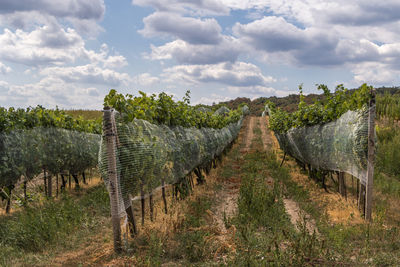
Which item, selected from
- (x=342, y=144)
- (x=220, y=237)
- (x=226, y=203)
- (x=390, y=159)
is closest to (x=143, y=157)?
(x=220, y=237)

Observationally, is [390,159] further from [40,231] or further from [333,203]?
[40,231]

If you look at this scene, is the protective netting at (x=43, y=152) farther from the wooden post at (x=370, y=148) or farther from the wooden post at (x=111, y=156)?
the wooden post at (x=370, y=148)

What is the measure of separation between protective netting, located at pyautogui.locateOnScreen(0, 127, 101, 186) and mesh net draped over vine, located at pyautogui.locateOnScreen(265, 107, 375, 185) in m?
8.76

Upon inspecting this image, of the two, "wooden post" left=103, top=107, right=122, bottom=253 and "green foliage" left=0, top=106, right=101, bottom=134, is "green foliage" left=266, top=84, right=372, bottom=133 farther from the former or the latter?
"green foliage" left=0, top=106, right=101, bottom=134

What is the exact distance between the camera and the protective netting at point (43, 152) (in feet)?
26.8

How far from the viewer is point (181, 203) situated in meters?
7.61

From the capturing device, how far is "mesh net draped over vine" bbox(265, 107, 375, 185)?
6651 millimetres

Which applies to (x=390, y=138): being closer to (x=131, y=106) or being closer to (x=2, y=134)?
(x=131, y=106)

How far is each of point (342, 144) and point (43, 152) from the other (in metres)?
9.11

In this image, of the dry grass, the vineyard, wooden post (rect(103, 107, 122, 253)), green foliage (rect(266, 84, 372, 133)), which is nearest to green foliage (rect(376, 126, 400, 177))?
the vineyard

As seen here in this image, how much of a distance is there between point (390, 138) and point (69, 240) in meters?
16.2

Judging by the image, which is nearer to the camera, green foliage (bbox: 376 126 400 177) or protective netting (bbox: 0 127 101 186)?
protective netting (bbox: 0 127 101 186)

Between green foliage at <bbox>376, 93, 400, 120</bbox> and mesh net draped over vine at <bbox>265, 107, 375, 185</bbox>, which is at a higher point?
green foliage at <bbox>376, 93, 400, 120</bbox>

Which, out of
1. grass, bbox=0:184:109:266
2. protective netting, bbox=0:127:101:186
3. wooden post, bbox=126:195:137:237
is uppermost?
protective netting, bbox=0:127:101:186
